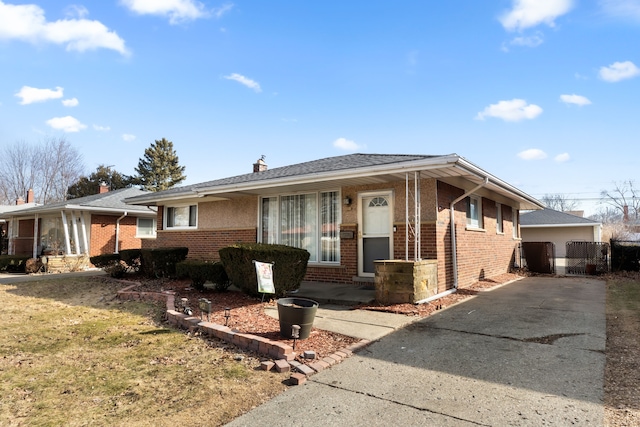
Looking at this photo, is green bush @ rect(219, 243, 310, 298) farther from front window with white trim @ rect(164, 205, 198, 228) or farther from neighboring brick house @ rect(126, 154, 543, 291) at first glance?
front window with white trim @ rect(164, 205, 198, 228)

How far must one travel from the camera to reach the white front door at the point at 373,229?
29.7ft

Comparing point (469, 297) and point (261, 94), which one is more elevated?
point (261, 94)

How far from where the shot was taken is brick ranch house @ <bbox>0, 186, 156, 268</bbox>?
56.2ft

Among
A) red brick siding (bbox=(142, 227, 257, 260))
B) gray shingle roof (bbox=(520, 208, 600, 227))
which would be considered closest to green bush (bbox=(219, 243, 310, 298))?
red brick siding (bbox=(142, 227, 257, 260))

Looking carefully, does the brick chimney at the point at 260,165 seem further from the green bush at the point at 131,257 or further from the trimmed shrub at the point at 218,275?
the trimmed shrub at the point at 218,275

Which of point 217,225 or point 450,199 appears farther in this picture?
point 217,225

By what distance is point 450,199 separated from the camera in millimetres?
9156

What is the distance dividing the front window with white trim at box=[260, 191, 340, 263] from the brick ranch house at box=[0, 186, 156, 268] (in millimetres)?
8407

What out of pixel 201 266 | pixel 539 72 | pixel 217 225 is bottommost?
pixel 201 266

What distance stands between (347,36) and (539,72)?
554 centimetres

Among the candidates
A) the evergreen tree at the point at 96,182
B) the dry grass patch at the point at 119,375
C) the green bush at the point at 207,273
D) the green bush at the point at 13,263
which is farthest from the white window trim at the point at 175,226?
the evergreen tree at the point at 96,182

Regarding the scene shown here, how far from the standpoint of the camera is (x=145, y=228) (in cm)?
2022

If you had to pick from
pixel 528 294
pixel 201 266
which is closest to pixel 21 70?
pixel 201 266

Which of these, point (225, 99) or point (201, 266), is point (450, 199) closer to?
point (201, 266)
